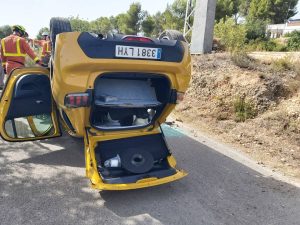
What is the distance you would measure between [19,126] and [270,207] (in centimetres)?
374

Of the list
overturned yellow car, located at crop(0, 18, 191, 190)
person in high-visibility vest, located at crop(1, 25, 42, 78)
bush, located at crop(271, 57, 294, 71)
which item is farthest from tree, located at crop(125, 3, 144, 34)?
overturned yellow car, located at crop(0, 18, 191, 190)

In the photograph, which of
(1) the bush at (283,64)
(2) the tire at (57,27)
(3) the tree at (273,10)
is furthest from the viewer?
(3) the tree at (273,10)

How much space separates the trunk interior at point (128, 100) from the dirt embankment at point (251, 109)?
2.15m

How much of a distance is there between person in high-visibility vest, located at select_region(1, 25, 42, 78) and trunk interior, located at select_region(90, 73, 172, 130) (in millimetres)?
2950

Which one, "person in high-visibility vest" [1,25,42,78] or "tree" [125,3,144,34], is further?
"tree" [125,3,144,34]

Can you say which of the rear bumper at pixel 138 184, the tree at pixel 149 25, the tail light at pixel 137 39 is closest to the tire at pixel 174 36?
the tail light at pixel 137 39

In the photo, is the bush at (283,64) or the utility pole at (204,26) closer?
the bush at (283,64)

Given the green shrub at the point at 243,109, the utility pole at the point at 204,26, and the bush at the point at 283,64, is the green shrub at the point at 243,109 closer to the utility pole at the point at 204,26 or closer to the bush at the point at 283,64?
the bush at the point at 283,64

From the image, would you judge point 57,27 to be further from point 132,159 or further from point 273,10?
point 273,10

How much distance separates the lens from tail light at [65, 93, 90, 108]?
3475mm

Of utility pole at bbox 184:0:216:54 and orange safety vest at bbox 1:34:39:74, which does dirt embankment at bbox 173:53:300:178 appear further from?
orange safety vest at bbox 1:34:39:74

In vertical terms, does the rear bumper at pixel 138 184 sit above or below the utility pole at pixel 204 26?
below

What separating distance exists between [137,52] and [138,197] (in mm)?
1731

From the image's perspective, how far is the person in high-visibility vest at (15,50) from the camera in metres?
6.39
